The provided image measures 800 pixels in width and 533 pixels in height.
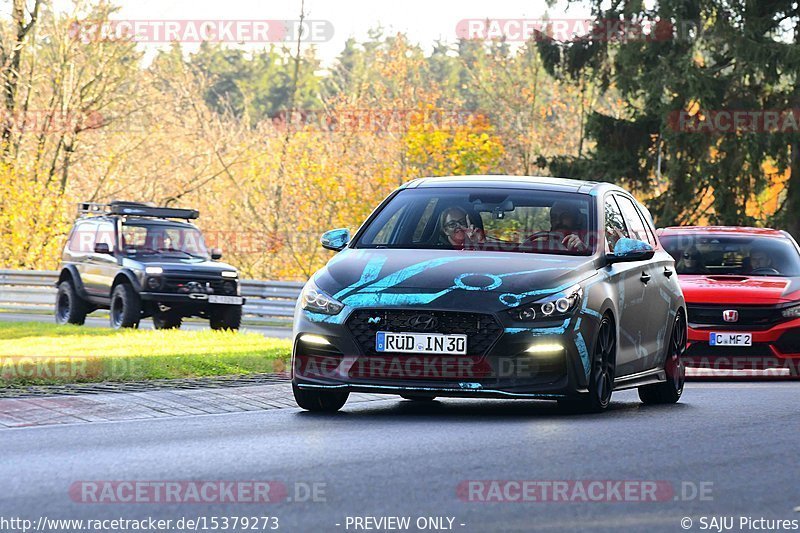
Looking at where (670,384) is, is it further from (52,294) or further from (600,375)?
(52,294)

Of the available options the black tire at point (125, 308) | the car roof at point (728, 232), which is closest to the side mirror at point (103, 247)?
the black tire at point (125, 308)

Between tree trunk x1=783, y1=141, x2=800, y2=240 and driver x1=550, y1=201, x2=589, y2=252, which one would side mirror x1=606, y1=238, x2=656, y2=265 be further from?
tree trunk x1=783, y1=141, x2=800, y2=240

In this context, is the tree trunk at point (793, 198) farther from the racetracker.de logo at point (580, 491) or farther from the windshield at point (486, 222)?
the racetracker.de logo at point (580, 491)

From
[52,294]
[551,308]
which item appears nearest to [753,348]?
[551,308]

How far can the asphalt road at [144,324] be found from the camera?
95.1ft

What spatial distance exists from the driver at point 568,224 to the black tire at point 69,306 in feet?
53.5

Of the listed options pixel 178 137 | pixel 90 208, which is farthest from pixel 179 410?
pixel 178 137

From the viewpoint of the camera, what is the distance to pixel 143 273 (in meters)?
25.3

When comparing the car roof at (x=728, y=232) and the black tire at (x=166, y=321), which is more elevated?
the car roof at (x=728, y=232)

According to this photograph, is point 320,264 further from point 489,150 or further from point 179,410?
point 179,410

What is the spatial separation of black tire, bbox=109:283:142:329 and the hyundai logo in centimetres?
1516

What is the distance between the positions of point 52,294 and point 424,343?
26030mm

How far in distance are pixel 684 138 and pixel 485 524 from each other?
31.1 metres

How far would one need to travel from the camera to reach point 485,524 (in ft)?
21.6
